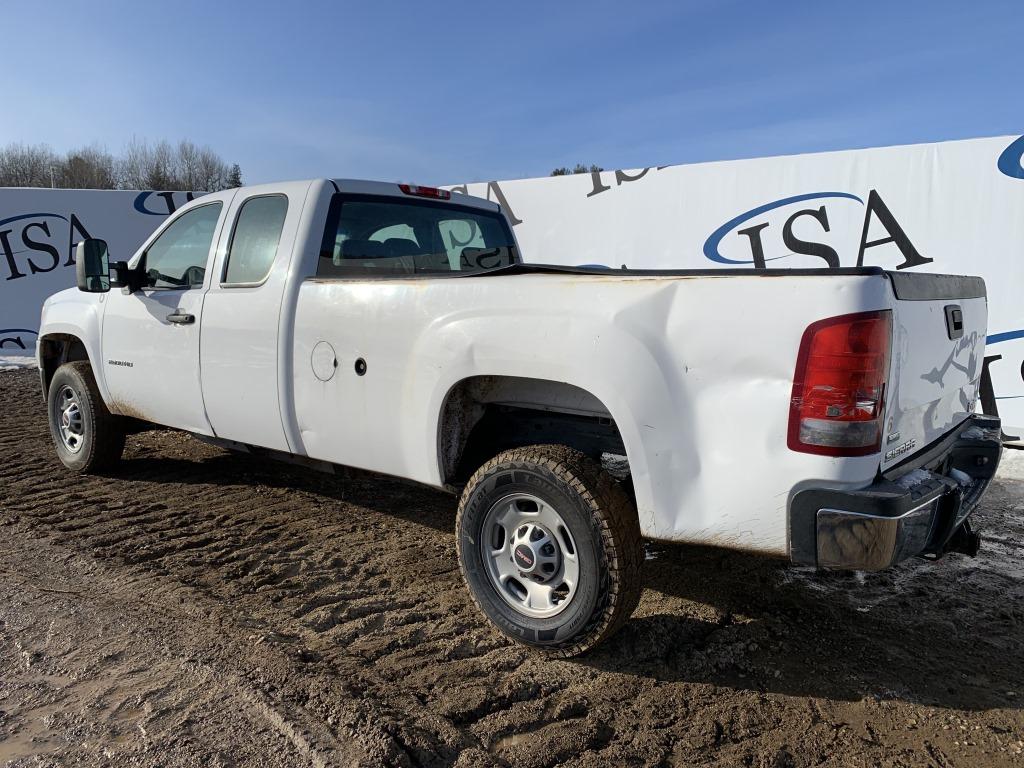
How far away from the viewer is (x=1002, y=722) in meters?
2.56

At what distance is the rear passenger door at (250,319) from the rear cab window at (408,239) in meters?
0.24

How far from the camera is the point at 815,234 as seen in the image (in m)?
8.25

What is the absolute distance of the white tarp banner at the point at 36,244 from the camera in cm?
1284

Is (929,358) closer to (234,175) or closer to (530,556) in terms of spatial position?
(530,556)

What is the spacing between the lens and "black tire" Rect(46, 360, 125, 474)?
17.0 feet

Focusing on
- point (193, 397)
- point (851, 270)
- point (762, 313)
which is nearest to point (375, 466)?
point (193, 397)

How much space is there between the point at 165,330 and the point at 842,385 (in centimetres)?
380

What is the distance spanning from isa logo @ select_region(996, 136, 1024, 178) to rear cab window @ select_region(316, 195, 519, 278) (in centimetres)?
525

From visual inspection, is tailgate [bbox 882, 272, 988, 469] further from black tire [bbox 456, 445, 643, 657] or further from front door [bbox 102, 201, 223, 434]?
front door [bbox 102, 201, 223, 434]

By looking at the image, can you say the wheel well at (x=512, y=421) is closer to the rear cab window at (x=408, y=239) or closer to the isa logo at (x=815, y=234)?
the rear cab window at (x=408, y=239)

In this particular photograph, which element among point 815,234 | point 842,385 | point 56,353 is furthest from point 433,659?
point 815,234

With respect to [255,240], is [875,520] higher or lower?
lower

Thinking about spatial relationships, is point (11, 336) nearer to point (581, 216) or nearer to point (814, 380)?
point (581, 216)

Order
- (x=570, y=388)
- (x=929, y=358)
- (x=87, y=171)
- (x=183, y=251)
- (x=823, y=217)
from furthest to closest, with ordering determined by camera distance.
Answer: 1. (x=87, y=171)
2. (x=823, y=217)
3. (x=183, y=251)
4. (x=570, y=388)
5. (x=929, y=358)
